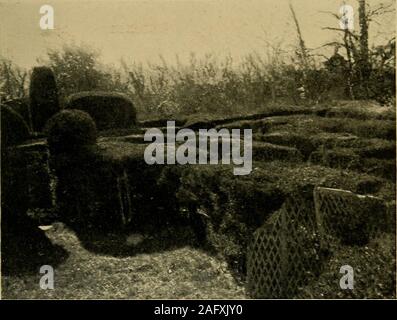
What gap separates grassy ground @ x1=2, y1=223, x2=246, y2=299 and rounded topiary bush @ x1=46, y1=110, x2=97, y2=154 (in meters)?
1.93

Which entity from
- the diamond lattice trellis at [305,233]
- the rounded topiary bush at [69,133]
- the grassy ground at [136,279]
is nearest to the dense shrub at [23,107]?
the rounded topiary bush at [69,133]

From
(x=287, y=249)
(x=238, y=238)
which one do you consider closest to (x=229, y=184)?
(x=238, y=238)

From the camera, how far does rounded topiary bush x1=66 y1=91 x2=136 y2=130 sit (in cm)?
1088

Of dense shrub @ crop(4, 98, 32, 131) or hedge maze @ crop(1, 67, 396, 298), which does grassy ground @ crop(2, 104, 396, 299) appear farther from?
dense shrub @ crop(4, 98, 32, 131)

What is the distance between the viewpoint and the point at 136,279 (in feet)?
24.1

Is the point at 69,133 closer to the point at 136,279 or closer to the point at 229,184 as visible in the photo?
the point at 136,279

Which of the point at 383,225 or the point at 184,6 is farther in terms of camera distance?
the point at 184,6

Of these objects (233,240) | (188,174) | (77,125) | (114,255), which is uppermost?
(77,125)

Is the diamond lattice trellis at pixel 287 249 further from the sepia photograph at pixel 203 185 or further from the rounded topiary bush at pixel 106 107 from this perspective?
the rounded topiary bush at pixel 106 107

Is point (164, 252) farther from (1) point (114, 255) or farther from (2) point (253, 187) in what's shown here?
(2) point (253, 187)

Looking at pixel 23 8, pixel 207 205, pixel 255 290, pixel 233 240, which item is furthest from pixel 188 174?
pixel 23 8

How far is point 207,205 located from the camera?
291 inches

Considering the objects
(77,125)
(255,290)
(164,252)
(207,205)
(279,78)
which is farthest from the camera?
(279,78)
